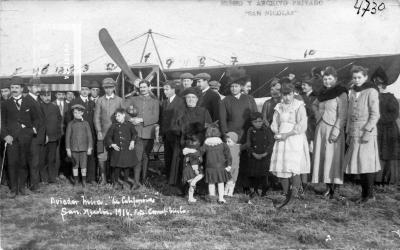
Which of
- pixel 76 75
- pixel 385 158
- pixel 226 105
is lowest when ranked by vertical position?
pixel 385 158

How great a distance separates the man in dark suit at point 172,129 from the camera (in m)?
5.43

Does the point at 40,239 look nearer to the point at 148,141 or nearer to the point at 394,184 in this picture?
the point at 148,141

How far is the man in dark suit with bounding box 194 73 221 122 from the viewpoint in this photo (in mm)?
5675

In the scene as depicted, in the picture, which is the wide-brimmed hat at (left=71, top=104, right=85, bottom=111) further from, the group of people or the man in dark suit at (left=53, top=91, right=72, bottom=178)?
the man in dark suit at (left=53, top=91, right=72, bottom=178)

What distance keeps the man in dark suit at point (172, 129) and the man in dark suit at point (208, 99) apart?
1.05 ft

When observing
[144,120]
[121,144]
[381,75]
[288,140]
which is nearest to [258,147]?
[288,140]

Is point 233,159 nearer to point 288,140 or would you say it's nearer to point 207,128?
point 207,128

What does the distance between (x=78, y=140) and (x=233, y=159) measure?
2.42 metres

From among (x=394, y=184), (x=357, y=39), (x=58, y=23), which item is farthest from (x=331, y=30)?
(x=58, y=23)

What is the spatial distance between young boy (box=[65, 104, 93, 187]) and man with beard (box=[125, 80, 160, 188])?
0.74m

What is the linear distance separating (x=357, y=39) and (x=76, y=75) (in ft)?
12.6

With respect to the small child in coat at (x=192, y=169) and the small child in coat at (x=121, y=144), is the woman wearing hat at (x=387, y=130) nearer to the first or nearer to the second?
the small child in coat at (x=192, y=169)

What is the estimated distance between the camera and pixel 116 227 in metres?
4.29

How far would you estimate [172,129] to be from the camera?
5.48m
